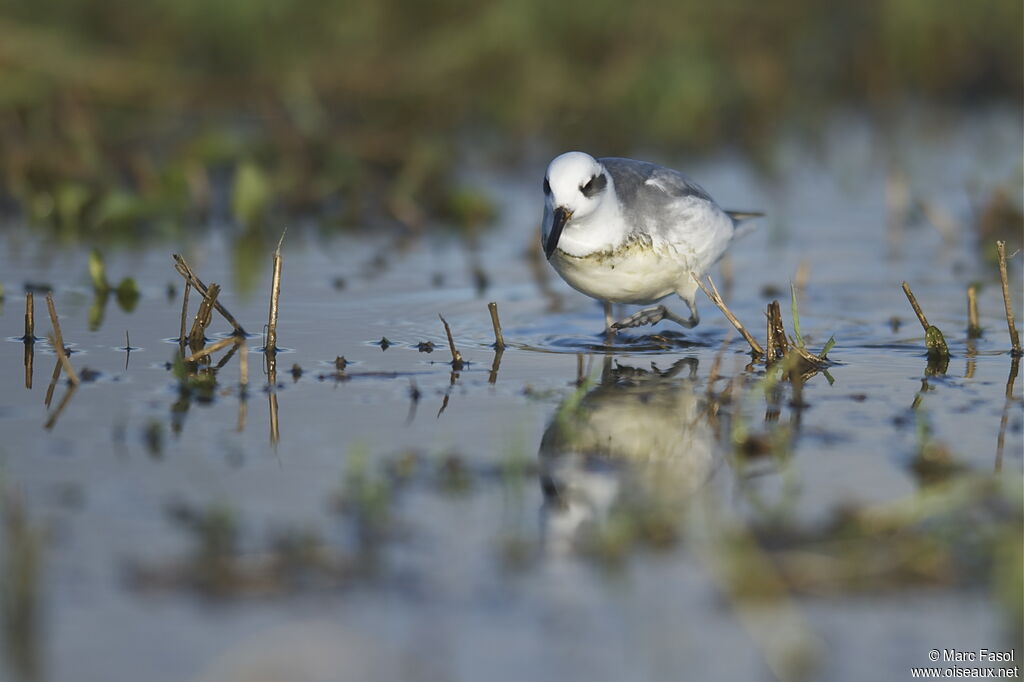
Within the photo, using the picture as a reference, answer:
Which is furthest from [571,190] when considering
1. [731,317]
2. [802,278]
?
[802,278]

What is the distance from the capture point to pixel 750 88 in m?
13.7

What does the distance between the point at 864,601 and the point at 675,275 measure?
2.84 metres

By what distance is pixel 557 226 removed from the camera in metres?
5.71

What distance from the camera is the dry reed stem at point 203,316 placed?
5.91 meters

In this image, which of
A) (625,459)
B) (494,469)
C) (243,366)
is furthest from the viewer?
(243,366)

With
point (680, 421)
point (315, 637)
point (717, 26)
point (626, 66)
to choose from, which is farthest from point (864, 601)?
point (717, 26)

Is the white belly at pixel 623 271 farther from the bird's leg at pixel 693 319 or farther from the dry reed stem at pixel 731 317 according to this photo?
the bird's leg at pixel 693 319

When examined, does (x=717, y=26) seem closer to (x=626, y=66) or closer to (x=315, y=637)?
(x=626, y=66)

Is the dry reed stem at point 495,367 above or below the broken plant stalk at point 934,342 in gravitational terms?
below

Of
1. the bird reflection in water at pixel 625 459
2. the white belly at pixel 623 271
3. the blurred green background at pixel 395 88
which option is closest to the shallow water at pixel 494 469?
the bird reflection in water at pixel 625 459

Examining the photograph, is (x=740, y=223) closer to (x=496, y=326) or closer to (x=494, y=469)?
(x=496, y=326)

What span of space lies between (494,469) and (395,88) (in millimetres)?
8513

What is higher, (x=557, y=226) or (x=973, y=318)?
(x=557, y=226)

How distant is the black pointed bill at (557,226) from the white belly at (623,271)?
0.22 meters
